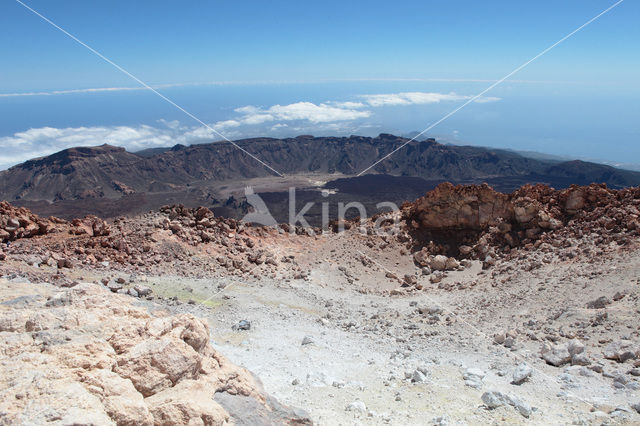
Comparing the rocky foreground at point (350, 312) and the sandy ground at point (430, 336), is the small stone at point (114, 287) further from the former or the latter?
the sandy ground at point (430, 336)

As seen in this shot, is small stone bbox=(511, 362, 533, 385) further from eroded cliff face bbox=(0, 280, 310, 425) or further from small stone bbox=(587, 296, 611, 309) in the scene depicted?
eroded cliff face bbox=(0, 280, 310, 425)

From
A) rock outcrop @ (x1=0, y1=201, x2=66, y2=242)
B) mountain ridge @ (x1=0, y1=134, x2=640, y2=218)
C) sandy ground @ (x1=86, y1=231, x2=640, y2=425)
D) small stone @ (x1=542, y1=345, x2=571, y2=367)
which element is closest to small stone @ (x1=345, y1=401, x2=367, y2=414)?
sandy ground @ (x1=86, y1=231, x2=640, y2=425)

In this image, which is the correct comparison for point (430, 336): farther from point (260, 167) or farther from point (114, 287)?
point (260, 167)

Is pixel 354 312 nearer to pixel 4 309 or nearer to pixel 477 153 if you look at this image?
pixel 4 309

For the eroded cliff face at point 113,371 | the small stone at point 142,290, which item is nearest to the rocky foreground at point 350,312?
the eroded cliff face at point 113,371

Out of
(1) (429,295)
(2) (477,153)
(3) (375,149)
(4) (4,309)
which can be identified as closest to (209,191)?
(3) (375,149)
